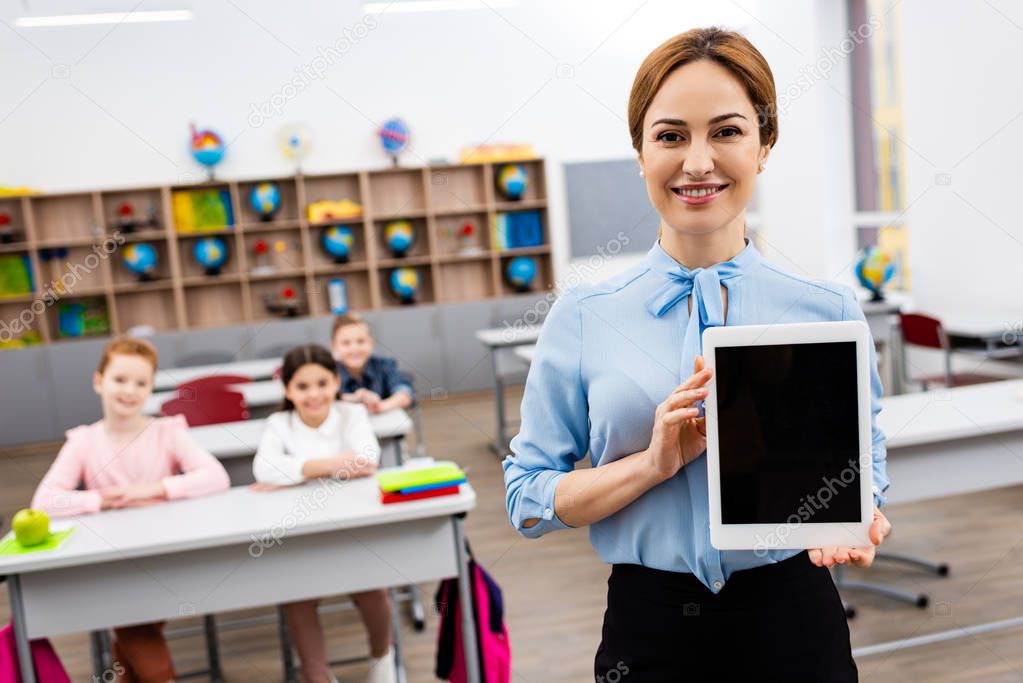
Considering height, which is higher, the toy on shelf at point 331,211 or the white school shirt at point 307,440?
the toy on shelf at point 331,211

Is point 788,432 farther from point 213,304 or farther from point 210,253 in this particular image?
point 213,304

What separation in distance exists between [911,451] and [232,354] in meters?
5.80

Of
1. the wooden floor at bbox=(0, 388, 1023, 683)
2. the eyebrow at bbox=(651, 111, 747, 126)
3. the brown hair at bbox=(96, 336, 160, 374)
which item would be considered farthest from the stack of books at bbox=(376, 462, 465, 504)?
the eyebrow at bbox=(651, 111, 747, 126)

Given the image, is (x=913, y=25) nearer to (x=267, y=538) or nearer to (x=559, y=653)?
(x=559, y=653)

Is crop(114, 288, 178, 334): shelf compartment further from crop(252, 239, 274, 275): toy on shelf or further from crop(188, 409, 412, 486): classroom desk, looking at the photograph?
crop(188, 409, 412, 486): classroom desk

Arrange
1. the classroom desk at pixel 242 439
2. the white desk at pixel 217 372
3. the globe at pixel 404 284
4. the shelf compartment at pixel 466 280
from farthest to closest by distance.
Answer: the shelf compartment at pixel 466 280
the globe at pixel 404 284
the white desk at pixel 217 372
the classroom desk at pixel 242 439

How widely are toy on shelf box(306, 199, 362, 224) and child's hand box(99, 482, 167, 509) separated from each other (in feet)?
16.9

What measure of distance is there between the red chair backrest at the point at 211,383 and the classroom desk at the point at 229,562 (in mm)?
1989

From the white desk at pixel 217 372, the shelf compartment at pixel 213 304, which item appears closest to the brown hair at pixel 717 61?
the white desk at pixel 217 372

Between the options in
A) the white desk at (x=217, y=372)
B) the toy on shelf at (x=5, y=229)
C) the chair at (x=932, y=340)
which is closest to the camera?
the chair at (x=932, y=340)

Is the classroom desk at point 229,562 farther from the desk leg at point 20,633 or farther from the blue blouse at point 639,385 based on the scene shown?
the blue blouse at point 639,385

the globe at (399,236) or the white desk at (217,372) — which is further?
the globe at (399,236)

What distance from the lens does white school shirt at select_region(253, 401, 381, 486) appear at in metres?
2.74

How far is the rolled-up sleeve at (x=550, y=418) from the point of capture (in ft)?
3.29
